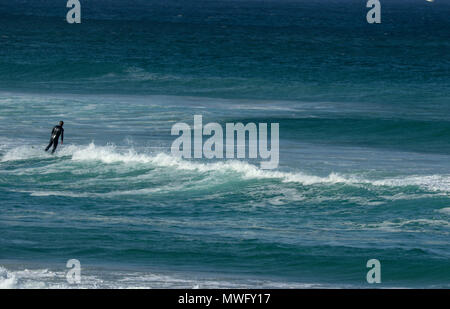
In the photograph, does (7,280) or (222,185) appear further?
(222,185)

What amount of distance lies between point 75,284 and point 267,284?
3258 mm

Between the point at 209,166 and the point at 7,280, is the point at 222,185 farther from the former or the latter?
the point at 7,280

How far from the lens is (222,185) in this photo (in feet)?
78.8

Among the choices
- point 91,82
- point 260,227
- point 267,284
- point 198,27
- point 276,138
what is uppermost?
point 198,27

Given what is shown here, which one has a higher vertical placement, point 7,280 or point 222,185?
point 222,185

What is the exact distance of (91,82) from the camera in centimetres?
5181

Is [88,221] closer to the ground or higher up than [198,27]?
closer to the ground

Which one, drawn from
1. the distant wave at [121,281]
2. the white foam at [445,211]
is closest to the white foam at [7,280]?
the distant wave at [121,281]

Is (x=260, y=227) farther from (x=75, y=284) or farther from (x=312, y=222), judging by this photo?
(x=75, y=284)

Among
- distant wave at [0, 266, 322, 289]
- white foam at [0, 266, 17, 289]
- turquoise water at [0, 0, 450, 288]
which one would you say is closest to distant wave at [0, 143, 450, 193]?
turquoise water at [0, 0, 450, 288]

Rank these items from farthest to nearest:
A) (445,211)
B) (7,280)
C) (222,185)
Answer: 1. (222,185)
2. (445,211)
3. (7,280)

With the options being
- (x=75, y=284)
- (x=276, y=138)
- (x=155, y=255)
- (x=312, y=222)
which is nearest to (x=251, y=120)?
(x=276, y=138)

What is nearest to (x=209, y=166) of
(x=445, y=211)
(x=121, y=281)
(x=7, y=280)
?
(x=445, y=211)

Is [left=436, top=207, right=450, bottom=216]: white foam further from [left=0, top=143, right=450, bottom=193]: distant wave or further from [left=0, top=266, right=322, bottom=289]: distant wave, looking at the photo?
[left=0, top=266, right=322, bottom=289]: distant wave
